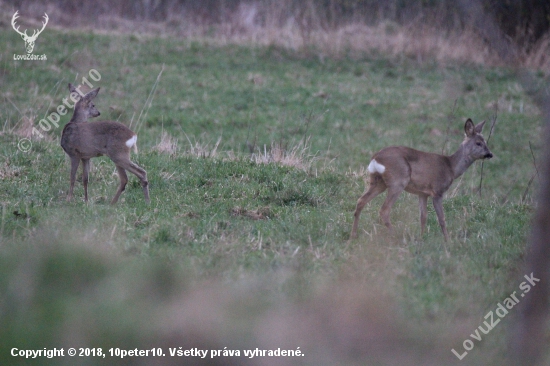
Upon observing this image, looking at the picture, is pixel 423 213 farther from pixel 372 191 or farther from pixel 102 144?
pixel 102 144

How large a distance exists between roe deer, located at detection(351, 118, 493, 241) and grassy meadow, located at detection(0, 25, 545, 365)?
305 millimetres

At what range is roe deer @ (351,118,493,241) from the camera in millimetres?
7453

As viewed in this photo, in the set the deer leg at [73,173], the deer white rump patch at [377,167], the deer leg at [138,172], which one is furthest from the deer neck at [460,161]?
the deer leg at [73,173]

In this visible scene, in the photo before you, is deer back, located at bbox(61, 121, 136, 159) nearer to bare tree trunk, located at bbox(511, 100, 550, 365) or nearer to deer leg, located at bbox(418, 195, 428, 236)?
deer leg, located at bbox(418, 195, 428, 236)

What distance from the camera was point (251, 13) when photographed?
23.2m

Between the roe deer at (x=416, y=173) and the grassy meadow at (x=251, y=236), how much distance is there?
0.31 metres

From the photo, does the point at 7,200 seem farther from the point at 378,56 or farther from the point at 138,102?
the point at 378,56

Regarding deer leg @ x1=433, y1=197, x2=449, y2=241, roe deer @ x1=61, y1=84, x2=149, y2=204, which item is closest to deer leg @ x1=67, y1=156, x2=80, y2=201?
roe deer @ x1=61, y1=84, x2=149, y2=204

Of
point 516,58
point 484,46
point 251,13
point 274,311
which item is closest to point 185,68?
point 251,13

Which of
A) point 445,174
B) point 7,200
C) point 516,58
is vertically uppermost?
point 516,58

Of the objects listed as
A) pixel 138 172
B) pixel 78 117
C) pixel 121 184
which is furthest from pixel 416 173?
pixel 78 117

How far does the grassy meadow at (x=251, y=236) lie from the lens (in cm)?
431

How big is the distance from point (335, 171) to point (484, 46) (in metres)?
11.5

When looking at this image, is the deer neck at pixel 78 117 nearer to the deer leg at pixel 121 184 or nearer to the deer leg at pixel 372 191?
the deer leg at pixel 121 184
